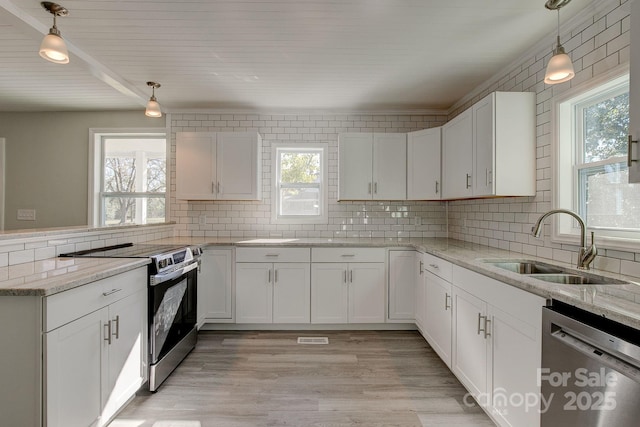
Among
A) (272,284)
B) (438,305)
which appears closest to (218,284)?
(272,284)

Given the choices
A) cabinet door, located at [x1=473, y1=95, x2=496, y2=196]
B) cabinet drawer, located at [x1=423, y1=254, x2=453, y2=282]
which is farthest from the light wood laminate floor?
cabinet door, located at [x1=473, y1=95, x2=496, y2=196]

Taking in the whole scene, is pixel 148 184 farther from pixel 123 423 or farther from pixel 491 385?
pixel 491 385

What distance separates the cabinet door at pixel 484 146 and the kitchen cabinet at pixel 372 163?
38.1 inches

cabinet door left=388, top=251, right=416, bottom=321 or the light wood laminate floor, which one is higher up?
cabinet door left=388, top=251, right=416, bottom=321

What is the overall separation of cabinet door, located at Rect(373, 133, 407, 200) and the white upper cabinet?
2.23 m

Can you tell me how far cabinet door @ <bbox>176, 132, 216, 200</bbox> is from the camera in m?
3.43

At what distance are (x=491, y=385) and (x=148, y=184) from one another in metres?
4.10

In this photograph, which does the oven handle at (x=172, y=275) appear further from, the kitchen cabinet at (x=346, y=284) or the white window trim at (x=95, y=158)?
the white window trim at (x=95, y=158)

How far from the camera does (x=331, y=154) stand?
12.3 ft

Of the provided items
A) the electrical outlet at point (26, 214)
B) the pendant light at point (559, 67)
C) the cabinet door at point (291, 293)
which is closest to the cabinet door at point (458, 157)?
the pendant light at point (559, 67)

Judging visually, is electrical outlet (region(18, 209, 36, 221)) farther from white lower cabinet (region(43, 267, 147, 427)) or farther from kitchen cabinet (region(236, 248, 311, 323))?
white lower cabinet (region(43, 267, 147, 427))

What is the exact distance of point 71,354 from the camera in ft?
4.66

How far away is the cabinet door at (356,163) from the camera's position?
3441 millimetres

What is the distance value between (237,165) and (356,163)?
1.35 m
